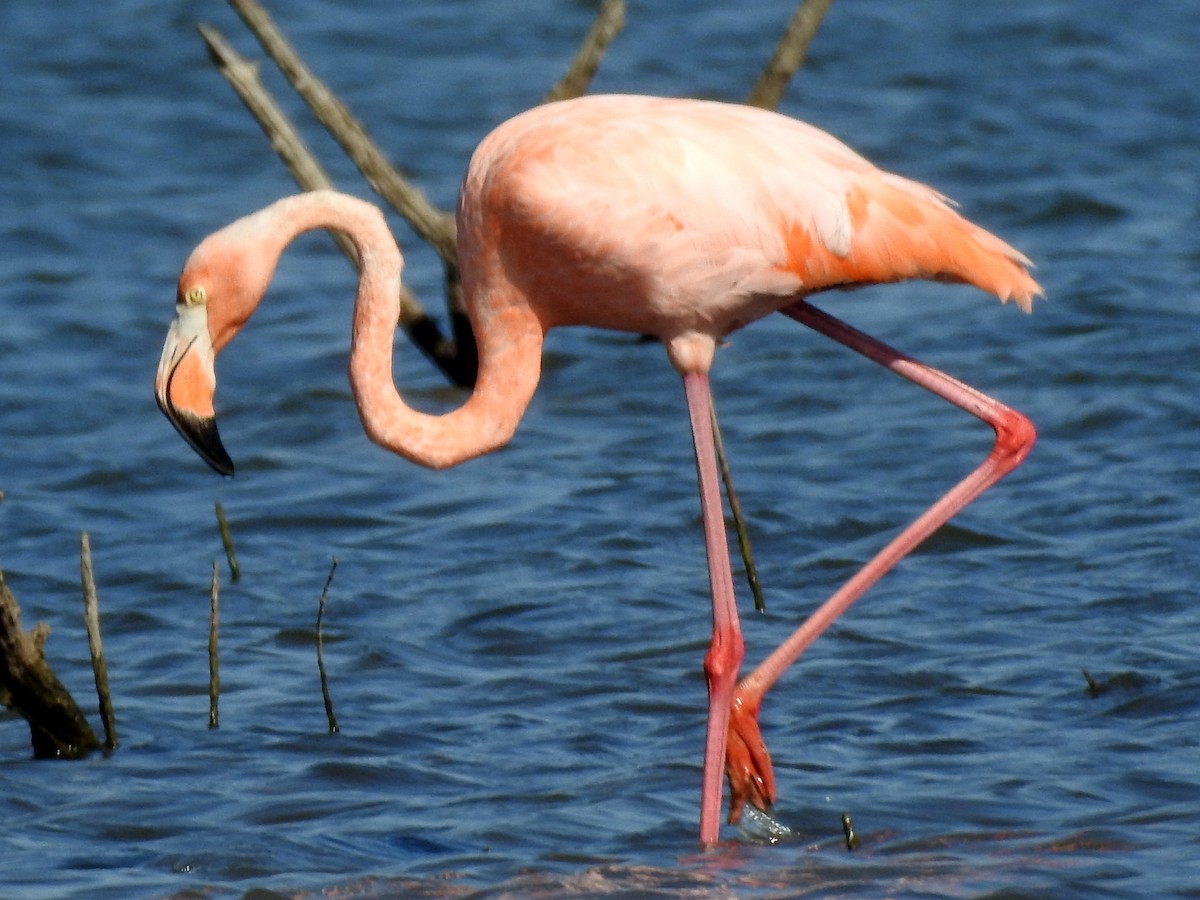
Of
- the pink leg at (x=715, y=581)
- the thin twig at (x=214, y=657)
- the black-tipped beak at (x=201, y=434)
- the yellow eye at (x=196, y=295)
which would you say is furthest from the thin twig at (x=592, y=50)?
the black-tipped beak at (x=201, y=434)

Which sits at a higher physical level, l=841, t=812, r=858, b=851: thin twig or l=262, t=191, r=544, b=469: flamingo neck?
l=262, t=191, r=544, b=469: flamingo neck

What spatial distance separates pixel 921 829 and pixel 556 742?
1360 mm

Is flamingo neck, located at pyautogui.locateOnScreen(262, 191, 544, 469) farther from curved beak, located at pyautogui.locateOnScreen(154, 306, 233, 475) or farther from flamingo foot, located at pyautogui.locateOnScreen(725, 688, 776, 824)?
flamingo foot, located at pyautogui.locateOnScreen(725, 688, 776, 824)

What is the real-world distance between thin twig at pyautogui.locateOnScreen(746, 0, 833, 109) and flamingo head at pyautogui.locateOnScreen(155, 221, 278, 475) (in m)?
3.66

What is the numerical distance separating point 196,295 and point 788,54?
3954 millimetres

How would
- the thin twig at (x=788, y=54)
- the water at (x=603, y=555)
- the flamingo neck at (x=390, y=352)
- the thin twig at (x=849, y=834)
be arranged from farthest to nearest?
1. the thin twig at (x=788, y=54)
2. the flamingo neck at (x=390, y=352)
3. the water at (x=603, y=555)
4. the thin twig at (x=849, y=834)

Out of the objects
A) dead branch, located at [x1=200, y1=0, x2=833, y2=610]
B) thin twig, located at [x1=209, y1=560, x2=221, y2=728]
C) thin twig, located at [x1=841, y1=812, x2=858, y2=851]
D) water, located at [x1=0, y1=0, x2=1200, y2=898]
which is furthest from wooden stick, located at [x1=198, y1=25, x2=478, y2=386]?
thin twig, located at [x1=841, y1=812, x2=858, y2=851]

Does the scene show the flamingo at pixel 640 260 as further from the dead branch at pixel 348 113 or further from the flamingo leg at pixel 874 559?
the dead branch at pixel 348 113

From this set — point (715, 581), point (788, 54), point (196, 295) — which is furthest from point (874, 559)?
point (788, 54)

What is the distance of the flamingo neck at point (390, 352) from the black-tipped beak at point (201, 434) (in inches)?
16.2

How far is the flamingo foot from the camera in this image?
615 centimetres

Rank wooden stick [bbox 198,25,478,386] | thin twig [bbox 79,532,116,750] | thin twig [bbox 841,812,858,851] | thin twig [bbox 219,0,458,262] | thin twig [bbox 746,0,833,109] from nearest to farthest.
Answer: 1. thin twig [bbox 841,812,858,851]
2. thin twig [bbox 79,532,116,750]
3. wooden stick [bbox 198,25,478,386]
4. thin twig [bbox 219,0,458,262]
5. thin twig [bbox 746,0,833,109]

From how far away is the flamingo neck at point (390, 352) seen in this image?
20.5 ft

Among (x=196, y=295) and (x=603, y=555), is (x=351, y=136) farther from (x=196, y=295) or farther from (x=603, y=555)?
(x=196, y=295)
